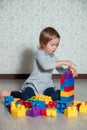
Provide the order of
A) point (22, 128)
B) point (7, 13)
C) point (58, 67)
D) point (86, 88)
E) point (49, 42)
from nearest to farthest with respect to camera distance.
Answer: point (22, 128)
point (49, 42)
point (58, 67)
point (86, 88)
point (7, 13)

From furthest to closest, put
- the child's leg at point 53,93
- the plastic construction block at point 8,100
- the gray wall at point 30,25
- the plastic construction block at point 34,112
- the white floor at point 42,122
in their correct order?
the gray wall at point 30,25
the child's leg at point 53,93
the plastic construction block at point 8,100
the plastic construction block at point 34,112
the white floor at point 42,122

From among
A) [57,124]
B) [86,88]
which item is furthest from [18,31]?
[57,124]

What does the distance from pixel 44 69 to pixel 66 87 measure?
0.22 metres

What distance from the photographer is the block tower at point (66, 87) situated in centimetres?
156

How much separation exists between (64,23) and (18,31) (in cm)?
36

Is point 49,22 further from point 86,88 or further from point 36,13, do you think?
point 86,88

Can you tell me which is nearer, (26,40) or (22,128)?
(22,128)

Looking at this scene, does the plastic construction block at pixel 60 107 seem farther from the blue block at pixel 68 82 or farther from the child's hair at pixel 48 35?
the child's hair at pixel 48 35

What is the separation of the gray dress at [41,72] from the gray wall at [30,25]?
723 mm

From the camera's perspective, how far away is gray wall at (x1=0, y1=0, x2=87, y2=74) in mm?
2471

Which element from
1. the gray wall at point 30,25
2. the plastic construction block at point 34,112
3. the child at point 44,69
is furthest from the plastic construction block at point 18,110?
the gray wall at point 30,25

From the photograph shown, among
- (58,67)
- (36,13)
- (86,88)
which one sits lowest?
(86,88)

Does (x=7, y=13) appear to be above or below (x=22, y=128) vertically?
above

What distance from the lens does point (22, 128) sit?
1213 millimetres
